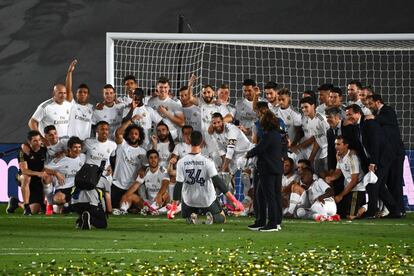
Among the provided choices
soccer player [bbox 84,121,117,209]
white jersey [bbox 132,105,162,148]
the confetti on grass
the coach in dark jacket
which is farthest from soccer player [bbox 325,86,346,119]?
the confetti on grass

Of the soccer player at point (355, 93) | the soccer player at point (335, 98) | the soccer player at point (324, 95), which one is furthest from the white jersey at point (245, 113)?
the soccer player at point (355, 93)

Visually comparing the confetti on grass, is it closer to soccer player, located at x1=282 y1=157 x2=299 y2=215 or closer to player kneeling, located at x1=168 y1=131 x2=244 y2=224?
player kneeling, located at x1=168 y1=131 x2=244 y2=224

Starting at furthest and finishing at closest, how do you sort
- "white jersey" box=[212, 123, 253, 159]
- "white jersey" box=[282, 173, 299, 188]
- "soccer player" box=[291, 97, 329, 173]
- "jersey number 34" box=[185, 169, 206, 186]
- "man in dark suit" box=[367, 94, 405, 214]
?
"white jersey" box=[212, 123, 253, 159] < "soccer player" box=[291, 97, 329, 173] < "white jersey" box=[282, 173, 299, 188] < "man in dark suit" box=[367, 94, 405, 214] < "jersey number 34" box=[185, 169, 206, 186]

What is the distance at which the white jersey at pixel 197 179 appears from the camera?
14.1 metres

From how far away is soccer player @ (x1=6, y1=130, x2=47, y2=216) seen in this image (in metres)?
16.8

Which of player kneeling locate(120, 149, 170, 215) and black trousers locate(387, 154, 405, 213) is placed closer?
black trousers locate(387, 154, 405, 213)

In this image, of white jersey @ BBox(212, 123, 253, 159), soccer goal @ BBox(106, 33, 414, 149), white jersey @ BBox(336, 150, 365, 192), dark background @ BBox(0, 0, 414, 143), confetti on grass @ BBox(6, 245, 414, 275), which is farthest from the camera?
dark background @ BBox(0, 0, 414, 143)

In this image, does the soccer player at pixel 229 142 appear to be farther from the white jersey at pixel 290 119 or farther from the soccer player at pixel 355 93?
the soccer player at pixel 355 93

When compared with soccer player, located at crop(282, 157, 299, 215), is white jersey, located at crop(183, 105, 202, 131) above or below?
above

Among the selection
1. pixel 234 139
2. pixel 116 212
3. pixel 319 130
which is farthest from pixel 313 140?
pixel 116 212

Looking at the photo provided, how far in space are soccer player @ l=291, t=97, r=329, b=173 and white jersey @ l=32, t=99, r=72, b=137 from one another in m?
3.41

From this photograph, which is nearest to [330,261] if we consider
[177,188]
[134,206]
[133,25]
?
[177,188]

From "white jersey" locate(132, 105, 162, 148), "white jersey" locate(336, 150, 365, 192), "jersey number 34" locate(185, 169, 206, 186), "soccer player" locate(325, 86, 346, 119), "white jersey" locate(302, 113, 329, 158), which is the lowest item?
"jersey number 34" locate(185, 169, 206, 186)

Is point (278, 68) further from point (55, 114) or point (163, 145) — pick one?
point (55, 114)
